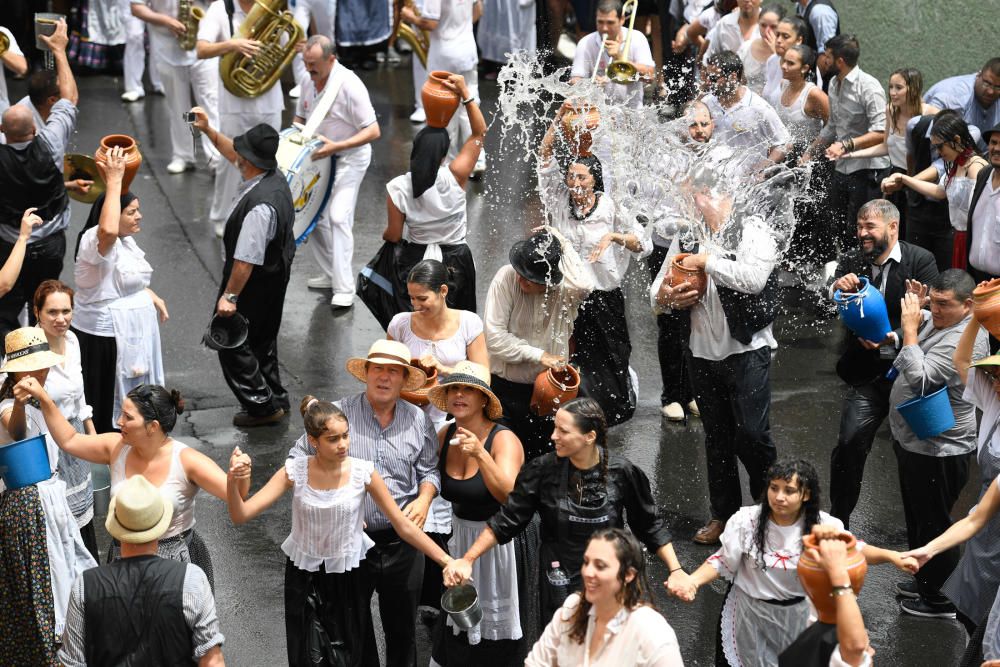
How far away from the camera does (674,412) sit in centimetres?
901

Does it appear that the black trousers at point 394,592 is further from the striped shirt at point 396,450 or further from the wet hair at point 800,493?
the wet hair at point 800,493

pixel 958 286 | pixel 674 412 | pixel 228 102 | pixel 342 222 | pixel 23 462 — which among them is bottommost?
pixel 674 412

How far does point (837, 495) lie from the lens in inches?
287

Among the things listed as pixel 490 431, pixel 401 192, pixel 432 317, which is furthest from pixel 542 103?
pixel 490 431

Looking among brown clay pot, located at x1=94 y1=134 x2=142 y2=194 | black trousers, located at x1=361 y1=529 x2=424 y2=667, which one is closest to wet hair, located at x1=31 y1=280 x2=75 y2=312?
brown clay pot, located at x1=94 y1=134 x2=142 y2=194

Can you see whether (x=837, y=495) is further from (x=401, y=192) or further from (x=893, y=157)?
(x=893, y=157)

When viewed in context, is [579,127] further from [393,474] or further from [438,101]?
[393,474]

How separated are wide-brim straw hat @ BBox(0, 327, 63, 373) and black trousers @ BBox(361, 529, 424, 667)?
1.66 meters

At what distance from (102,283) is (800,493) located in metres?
4.19

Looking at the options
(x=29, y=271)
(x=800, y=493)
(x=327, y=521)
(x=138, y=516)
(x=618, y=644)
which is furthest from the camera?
(x=29, y=271)

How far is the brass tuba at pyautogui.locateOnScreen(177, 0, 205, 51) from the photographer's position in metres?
12.5

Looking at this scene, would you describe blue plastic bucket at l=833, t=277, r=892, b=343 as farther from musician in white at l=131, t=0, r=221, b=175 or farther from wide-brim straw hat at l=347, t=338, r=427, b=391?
musician in white at l=131, t=0, r=221, b=175

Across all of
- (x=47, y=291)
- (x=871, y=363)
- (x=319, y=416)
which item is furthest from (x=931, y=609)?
(x=47, y=291)

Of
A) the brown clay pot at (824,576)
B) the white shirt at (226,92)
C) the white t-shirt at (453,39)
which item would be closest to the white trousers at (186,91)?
the white shirt at (226,92)
